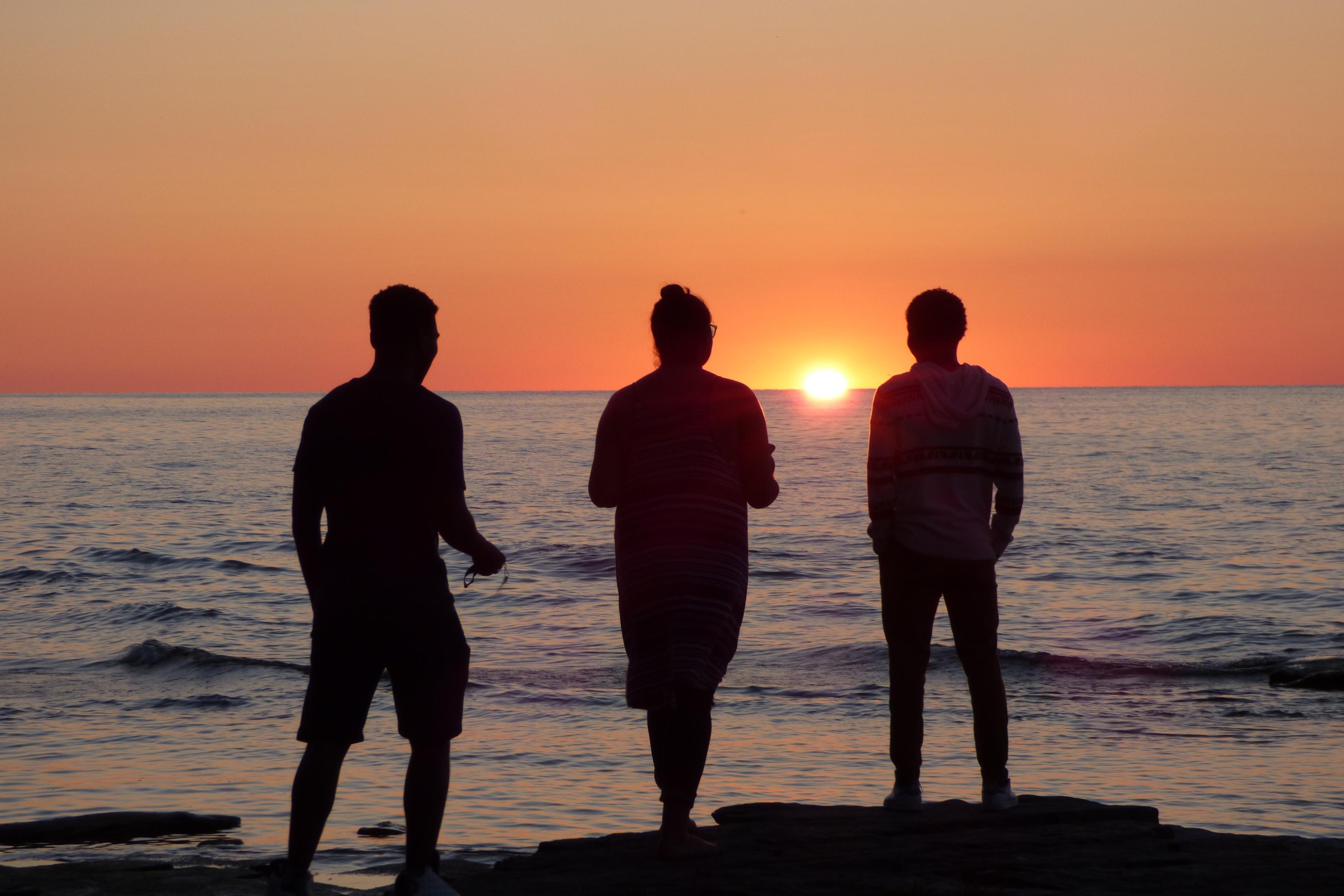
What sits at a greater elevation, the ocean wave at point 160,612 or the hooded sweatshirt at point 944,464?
the hooded sweatshirt at point 944,464

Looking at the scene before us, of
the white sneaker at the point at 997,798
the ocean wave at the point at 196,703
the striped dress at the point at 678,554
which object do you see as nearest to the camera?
the striped dress at the point at 678,554

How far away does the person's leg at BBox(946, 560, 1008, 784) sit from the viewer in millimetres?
4465

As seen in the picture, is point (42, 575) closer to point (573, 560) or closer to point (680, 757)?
point (573, 560)

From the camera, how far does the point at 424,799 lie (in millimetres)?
3582

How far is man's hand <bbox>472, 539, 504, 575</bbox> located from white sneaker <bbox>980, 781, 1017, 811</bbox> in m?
2.16

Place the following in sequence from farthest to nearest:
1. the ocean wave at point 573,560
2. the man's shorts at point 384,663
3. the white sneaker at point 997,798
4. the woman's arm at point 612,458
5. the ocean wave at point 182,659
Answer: the ocean wave at point 573,560, the ocean wave at point 182,659, the white sneaker at point 997,798, the woman's arm at point 612,458, the man's shorts at point 384,663

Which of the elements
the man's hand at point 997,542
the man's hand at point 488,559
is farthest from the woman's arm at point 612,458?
the man's hand at point 997,542

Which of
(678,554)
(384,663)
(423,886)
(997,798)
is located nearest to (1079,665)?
(997,798)

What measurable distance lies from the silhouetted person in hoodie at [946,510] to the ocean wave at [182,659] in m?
7.83

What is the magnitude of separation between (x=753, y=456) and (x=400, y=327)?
1203 millimetres

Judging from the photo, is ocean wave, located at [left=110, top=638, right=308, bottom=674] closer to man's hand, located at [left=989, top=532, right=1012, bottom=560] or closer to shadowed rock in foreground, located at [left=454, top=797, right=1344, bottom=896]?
shadowed rock in foreground, located at [left=454, top=797, right=1344, bottom=896]

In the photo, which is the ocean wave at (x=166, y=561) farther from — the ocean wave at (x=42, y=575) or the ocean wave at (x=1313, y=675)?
the ocean wave at (x=1313, y=675)

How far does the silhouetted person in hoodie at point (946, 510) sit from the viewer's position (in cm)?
445

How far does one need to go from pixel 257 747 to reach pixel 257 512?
22828mm
